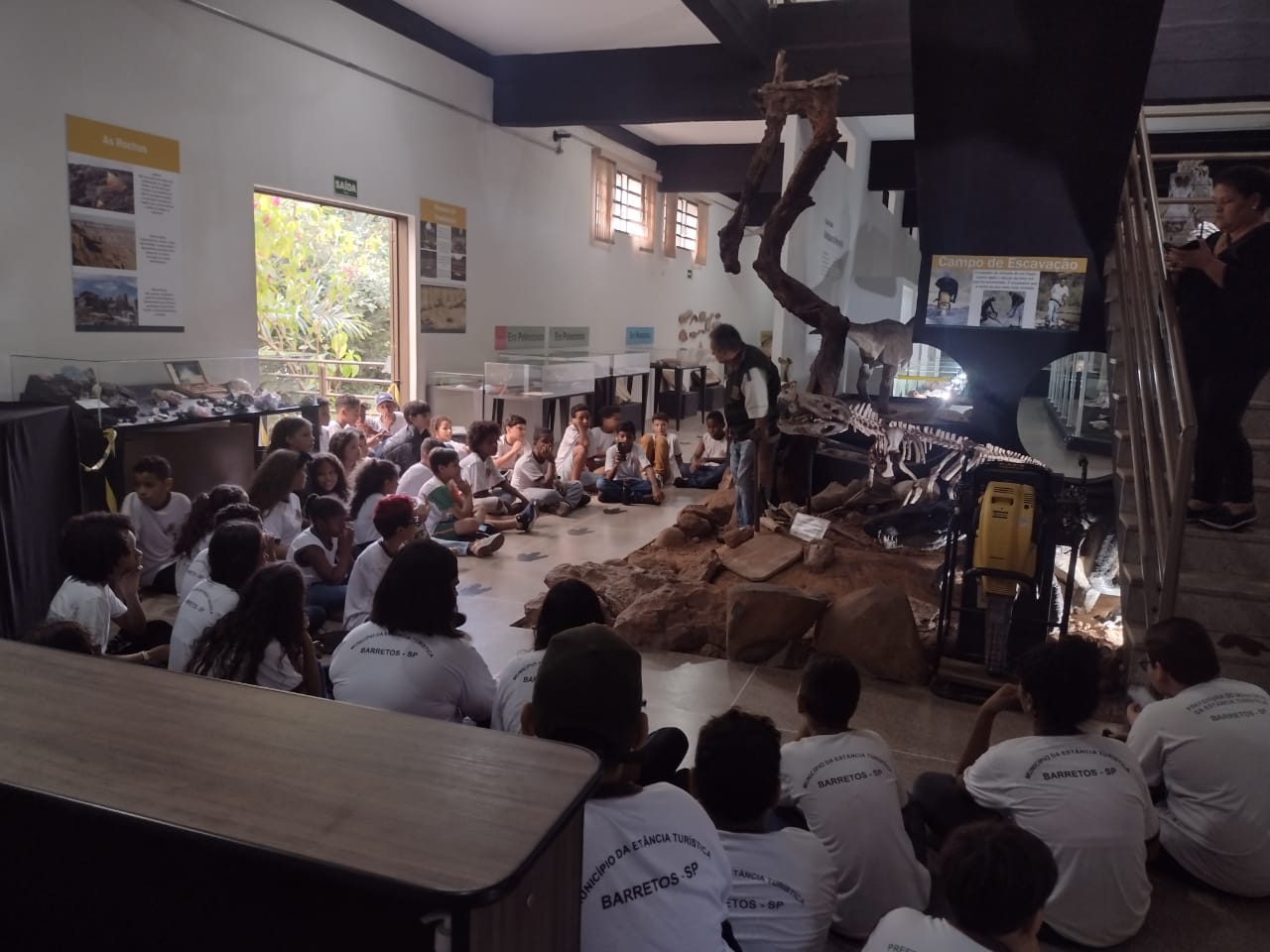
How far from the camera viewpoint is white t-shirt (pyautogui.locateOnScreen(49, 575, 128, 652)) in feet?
10.6

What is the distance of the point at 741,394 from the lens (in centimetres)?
612

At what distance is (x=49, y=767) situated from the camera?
1070 mm

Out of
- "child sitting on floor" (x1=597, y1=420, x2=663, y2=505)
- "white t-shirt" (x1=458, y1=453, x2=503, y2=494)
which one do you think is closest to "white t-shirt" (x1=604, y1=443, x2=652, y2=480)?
"child sitting on floor" (x1=597, y1=420, x2=663, y2=505)

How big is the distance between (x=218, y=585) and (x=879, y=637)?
274 cm

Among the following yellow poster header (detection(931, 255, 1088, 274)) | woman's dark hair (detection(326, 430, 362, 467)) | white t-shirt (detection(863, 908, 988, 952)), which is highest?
yellow poster header (detection(931, 255, 1088, 274))

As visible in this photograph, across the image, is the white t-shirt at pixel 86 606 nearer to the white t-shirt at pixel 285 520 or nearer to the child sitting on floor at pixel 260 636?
the child sitting on floor at pixel 260 636

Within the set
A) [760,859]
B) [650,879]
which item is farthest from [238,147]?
[650,879]

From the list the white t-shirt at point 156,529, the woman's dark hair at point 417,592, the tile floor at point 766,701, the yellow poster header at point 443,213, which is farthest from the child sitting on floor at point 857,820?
the yellow poster header at point 443,213

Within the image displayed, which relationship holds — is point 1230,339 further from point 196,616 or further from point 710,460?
point 710,460

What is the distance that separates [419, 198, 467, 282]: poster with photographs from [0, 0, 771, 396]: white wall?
114 millimetres

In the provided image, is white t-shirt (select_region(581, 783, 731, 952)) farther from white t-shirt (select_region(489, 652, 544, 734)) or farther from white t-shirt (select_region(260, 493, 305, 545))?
white t-shirt (select_region(260, 493, 305, 545))

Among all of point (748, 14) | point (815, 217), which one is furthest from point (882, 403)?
point (748, 14)

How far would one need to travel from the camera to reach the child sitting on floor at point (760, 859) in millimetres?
1901

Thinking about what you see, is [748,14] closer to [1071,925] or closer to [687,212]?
[1071,925]
